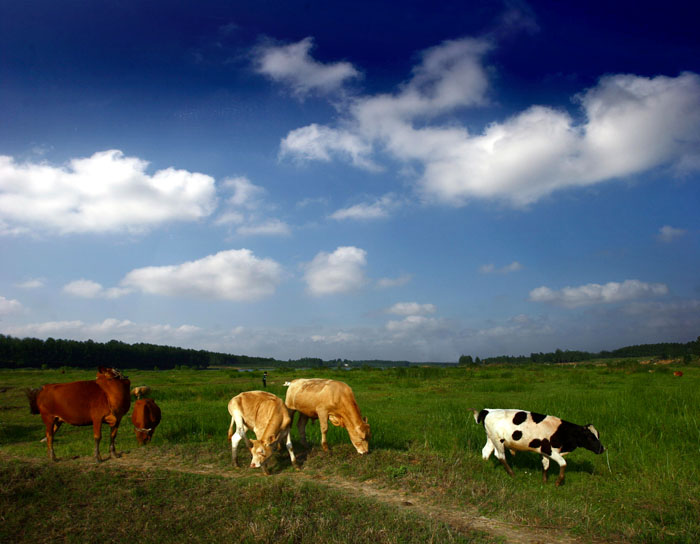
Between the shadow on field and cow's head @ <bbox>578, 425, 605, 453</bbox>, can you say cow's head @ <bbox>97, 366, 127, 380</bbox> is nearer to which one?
the shadow on field

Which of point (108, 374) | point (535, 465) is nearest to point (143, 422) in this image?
point (108, 374)

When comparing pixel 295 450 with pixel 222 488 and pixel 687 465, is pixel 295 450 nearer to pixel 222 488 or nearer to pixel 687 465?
pixel 222 488

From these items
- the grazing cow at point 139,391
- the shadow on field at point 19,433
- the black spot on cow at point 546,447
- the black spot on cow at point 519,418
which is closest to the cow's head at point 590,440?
the black spot on cow at point 546,447

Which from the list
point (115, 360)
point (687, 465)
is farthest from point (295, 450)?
point (115, 360)

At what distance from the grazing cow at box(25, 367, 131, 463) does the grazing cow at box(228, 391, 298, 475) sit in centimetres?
284

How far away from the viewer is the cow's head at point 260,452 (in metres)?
8.47

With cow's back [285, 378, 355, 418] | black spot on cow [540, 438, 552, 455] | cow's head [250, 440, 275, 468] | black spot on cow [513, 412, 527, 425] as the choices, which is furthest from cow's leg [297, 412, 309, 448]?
black spot on cow [540, 438, 552, 455]

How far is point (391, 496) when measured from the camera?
25.0 feet

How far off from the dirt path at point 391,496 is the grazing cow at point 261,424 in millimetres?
409

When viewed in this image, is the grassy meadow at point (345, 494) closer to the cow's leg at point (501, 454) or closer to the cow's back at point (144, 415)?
the cow's leg at point (501, 454)

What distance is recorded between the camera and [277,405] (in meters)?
9.23

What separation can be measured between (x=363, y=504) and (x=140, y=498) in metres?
3.73

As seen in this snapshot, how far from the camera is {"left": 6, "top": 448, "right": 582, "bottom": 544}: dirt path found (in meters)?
6.08

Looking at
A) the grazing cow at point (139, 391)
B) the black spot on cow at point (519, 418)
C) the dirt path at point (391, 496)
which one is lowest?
the grazing cow at point (139, 391)
